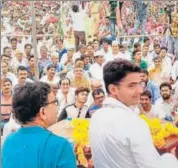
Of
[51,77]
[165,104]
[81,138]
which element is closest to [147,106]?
[165,104]

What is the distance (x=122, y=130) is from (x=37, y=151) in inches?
10.5

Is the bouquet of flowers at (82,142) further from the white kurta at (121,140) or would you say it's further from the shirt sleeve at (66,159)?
the shirt sleeve at (66,159)

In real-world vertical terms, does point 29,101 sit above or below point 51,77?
above

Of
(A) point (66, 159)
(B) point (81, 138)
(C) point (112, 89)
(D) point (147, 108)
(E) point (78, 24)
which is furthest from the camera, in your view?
(D) point (147, 108)

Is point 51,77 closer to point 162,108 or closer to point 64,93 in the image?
point 64,93

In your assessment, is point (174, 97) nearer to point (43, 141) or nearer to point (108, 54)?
point (108, 54)

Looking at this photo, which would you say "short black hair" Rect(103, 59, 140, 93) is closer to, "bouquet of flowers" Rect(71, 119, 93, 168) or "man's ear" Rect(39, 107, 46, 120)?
"man's ear" Rect(39, 107, 46, 120)

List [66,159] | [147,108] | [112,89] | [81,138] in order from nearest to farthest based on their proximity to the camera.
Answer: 1. [66,159]
2. [112,89]
3. [81,138]
4. [147,108]

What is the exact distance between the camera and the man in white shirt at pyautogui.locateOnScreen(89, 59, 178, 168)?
62.6 inches

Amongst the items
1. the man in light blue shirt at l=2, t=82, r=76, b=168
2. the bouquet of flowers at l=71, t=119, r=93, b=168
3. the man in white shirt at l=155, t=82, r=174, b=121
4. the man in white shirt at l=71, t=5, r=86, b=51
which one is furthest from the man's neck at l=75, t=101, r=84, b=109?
the man in light blue shirt at l=2, t=82, r=76, b=168

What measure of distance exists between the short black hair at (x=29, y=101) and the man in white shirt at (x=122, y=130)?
0.20 m

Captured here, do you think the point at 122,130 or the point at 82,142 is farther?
the point at 82,142

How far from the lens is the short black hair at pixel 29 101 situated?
162 cm

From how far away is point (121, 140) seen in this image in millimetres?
1604
